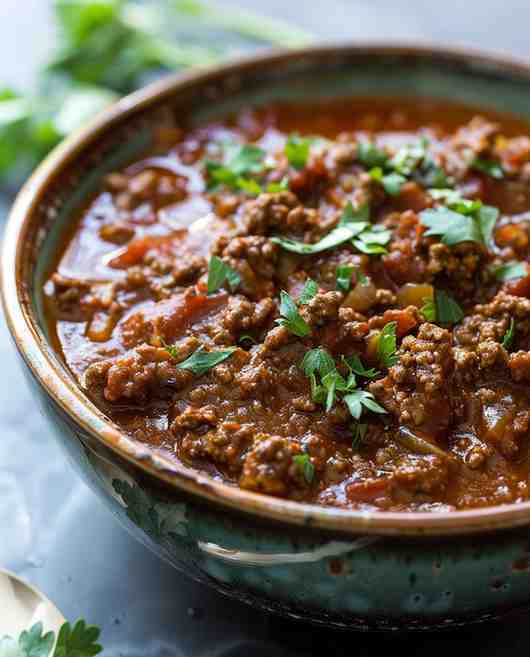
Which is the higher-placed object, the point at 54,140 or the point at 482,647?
the point at 54,140

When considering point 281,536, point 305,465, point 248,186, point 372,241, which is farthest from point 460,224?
point 281,536

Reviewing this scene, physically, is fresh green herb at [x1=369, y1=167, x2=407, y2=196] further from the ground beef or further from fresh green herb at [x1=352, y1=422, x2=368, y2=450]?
fresh green herb at [x1=352, y1=422, x2=368, y2=450]

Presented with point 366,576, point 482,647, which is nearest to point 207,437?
point 366,576

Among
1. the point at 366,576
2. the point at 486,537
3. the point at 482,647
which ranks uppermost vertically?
the point at 486,537

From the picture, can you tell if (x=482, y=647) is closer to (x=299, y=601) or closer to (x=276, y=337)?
(x=299, y=601)

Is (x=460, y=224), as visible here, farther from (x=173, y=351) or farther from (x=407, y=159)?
(x=173, y=351)

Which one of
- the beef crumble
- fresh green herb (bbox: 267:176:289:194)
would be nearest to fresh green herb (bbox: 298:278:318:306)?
the beef crumble

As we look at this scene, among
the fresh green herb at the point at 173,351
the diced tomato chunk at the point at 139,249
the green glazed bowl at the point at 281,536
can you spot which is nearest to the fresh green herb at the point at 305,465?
the green glazed bowl at the point at 281,536

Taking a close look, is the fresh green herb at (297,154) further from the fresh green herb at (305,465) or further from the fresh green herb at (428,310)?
the fresh green herb at (305,465)
